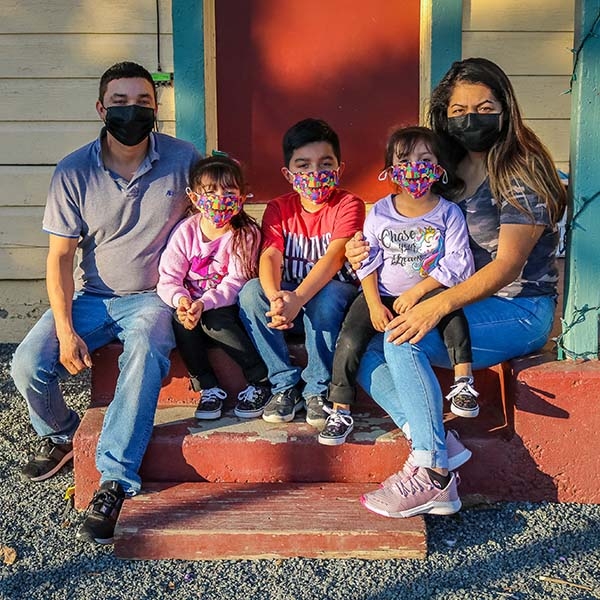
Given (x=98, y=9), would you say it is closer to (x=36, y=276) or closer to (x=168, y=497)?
(x=36, y=276)

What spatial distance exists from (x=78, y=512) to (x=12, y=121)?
2730mm

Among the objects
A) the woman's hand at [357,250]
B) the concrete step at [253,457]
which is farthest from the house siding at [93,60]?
the concrete step at [253,457]

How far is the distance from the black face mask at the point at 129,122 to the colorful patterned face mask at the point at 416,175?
1.10 meters

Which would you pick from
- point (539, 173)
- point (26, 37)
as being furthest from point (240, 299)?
point (26, 37)

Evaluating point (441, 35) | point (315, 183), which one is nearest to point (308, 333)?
point (315, 183)

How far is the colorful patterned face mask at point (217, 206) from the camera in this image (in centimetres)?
362

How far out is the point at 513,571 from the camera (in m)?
2.99

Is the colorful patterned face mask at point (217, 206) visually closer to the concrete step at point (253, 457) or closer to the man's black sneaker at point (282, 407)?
the man's black sneaker at point (282, 407)

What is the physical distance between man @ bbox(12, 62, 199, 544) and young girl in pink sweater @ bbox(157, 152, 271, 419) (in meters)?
0.11

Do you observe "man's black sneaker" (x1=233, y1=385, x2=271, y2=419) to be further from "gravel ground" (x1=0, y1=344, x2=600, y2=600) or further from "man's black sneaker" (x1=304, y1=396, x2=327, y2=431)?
"gravel ground" (x1=0, y1=344, x2=600, y2=600)

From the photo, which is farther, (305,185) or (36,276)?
(36,276)

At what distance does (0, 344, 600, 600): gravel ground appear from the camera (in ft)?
9.48

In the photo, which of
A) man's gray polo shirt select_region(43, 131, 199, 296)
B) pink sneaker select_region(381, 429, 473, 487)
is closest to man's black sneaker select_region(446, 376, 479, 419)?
pink sneaker select_region(381, 429, 473, 487)

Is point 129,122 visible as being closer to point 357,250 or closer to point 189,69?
point 357,250
